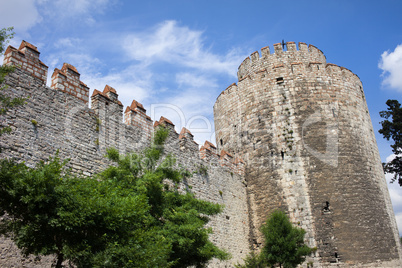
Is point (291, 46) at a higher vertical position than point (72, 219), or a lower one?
higher

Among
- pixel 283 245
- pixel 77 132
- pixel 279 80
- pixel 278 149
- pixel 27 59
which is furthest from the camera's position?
pixel 279 80

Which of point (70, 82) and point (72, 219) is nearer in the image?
point (72, 219)

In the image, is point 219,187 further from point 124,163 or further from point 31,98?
point 31,98

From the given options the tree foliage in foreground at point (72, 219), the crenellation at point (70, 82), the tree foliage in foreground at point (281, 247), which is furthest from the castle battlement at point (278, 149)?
the tree foliage in foreground at point (72, 219)

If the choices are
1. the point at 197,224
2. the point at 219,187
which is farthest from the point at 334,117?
the point at 197,224

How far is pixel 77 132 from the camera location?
9602 mm

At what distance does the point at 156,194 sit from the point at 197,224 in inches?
47.5

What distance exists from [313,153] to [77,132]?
925 centimetres

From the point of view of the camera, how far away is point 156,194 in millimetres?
8609

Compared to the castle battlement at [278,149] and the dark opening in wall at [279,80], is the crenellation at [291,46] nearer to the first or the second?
the castle battlement at [278,149]

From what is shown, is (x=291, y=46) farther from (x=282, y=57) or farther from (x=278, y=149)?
(x=278, y=149)

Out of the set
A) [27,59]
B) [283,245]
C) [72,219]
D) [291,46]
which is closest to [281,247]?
A: [283,245]

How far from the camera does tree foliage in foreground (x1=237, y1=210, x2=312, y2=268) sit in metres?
11.7

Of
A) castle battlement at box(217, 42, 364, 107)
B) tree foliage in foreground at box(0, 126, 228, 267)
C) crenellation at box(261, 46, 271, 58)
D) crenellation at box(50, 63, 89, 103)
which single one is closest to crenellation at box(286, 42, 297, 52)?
castle battlement at box(217, 42, 364, 107)
